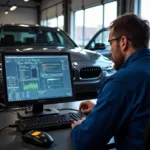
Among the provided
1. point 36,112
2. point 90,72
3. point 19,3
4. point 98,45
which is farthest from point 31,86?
point 19,3

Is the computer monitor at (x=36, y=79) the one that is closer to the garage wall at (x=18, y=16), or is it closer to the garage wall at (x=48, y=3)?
the garage wall at (x=48, y=3)

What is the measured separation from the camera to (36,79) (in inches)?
75.3

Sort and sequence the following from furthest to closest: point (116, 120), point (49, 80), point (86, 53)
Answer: point (86, 53), point (49, 80), point (116, 120)

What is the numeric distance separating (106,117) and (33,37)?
4.27m

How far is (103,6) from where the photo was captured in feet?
32.9

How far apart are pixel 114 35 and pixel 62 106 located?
1050mm

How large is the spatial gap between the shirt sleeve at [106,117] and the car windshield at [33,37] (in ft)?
13.1

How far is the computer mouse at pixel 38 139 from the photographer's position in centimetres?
150

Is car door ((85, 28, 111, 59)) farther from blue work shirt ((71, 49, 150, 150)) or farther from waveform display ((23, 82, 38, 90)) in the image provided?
blue work shirt ((71, 49, 150, 150))

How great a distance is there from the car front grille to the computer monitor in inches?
96.5

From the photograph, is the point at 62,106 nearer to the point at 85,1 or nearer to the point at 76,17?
the point at 85,1

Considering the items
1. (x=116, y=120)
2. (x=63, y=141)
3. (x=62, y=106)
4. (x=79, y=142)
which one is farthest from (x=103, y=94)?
(x=62, y=106)

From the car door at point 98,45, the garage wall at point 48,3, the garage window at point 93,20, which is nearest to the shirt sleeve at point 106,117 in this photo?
the car door at point 98,45

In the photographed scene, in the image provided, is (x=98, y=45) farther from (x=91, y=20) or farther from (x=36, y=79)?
(x=91, y=20)
